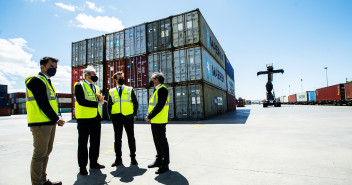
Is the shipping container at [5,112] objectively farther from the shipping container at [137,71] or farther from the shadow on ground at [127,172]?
the shadow on ground at [127,172]

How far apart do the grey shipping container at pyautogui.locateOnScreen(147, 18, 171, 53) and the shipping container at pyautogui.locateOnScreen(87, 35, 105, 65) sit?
5.07 metres

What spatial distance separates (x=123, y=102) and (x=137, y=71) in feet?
38.0

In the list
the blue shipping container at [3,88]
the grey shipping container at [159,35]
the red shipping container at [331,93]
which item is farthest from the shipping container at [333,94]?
the blue shipping container at [3,88]

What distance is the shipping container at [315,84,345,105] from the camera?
1070 inches

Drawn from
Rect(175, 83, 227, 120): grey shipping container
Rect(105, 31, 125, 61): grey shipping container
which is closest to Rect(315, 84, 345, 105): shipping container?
Rect(175, 83, 227, 120): grey shipping container

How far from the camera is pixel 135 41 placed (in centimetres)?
1531

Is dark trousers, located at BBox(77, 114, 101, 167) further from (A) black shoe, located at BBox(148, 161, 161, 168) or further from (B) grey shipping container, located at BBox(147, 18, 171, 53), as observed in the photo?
(B) grey shipping container, located at BBox(147, 18, 171, 53)

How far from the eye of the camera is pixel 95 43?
17.1 m

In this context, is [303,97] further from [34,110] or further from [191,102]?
[34,110]

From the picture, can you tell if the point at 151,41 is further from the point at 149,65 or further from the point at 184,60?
the point at 184,60

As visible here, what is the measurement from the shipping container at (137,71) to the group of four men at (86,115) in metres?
10.8

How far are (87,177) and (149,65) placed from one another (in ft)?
39.5

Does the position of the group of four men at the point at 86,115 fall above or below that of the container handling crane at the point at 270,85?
below

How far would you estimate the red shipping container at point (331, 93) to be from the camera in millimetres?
27188
